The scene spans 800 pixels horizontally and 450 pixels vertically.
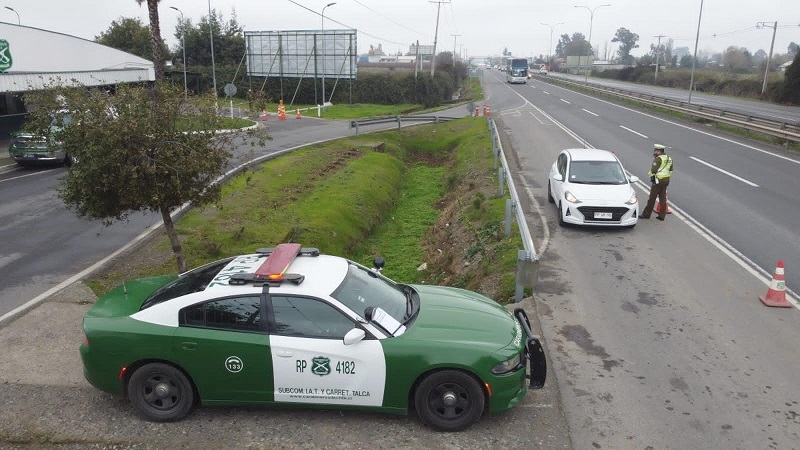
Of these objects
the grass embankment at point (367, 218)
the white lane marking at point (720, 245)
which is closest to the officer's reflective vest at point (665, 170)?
the white lane marking at point (720, 245)

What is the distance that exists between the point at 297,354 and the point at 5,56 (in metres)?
30.1

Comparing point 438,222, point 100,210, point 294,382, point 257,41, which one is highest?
point 257,41

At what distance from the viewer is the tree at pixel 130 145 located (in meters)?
8.84

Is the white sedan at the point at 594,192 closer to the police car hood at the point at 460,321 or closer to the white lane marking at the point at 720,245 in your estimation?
the white lane marking at the point at 720,245

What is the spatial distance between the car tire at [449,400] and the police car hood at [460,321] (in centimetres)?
34

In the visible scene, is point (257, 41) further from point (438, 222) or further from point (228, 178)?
point (438, 222)

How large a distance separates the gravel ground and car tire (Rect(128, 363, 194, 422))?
0.10 metres

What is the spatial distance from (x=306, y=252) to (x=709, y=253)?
8.31 meters

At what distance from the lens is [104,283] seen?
35.7 ft

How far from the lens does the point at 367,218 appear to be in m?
17.8

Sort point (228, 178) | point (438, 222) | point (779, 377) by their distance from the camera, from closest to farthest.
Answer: point (779, 377) < point (438, 222) < point (228, 178)

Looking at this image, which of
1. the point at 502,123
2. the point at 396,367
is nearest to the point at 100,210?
the point at 396,367

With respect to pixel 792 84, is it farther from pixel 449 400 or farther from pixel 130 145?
pixel 449 400

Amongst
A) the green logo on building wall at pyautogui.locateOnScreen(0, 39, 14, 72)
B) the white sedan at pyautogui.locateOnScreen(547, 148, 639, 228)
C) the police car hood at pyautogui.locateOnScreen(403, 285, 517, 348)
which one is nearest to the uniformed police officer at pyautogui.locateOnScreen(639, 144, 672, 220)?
the white sedan at pyautogui.locateOnScreen(547, 148, 639, 228)
